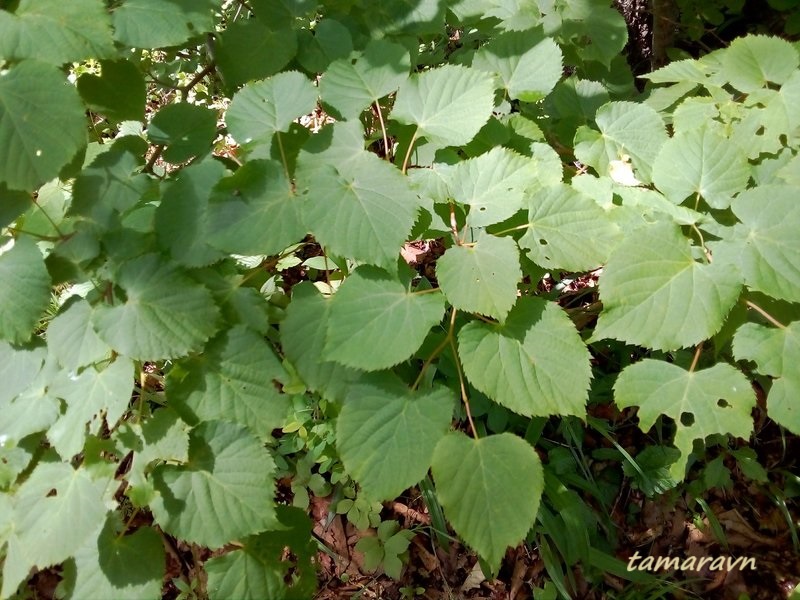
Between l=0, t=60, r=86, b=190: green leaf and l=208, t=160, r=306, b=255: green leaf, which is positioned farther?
l=208, t=160, r=306, b=255: green leaf

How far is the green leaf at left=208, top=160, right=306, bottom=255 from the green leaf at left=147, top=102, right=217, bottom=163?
12.4 inches

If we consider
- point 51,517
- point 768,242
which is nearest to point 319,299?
point 51,517

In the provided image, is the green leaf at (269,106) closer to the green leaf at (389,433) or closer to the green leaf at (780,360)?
the green leaf at (389,433)

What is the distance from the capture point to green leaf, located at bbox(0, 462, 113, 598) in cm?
106

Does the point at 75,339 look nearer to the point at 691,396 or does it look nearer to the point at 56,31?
the point at 56,31

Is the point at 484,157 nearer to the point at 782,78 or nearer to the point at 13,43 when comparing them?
the point at 782,78

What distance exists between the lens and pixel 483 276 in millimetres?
1095

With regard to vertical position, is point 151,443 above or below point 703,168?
below

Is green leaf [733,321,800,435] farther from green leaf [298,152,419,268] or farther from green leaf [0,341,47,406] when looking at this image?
green leaf [0,341,47,406]

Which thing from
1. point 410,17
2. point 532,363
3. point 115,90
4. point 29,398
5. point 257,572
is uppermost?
point 410,17

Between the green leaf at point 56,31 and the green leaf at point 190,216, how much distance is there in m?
0.28

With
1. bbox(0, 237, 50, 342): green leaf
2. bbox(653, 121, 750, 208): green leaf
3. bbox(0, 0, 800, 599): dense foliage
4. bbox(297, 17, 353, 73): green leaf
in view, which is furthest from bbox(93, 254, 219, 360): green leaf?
bbox(653, 121, 750, 208): green leaf

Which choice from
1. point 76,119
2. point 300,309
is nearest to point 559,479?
point 300,309

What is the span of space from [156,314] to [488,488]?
75cm
